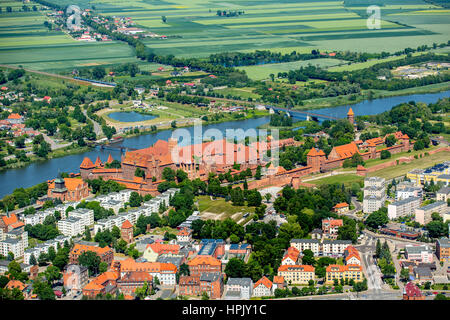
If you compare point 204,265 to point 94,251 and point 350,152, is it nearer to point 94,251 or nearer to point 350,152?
point 94,251

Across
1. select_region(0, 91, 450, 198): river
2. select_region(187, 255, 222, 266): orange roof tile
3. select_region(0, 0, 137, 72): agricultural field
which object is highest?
select_region(0, 0, 137, 72): agricultural field

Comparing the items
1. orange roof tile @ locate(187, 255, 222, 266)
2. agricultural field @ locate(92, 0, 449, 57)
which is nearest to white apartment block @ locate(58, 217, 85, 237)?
orange roof tile @ locate(187, 255, 222, 266)

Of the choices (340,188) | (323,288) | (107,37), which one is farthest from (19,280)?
(107,37)

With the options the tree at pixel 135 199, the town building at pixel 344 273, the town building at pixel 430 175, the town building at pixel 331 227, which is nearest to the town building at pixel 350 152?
the town building at pixel 430 175

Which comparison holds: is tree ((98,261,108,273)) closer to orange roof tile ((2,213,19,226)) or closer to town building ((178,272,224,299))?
town building ((178,272,224,299))

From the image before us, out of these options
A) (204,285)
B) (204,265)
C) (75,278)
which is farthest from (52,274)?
(204,285)

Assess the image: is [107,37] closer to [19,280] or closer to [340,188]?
[340,188]
